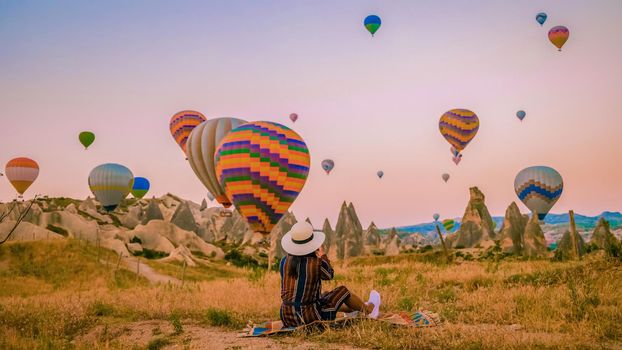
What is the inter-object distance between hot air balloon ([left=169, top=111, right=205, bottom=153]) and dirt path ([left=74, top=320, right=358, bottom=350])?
88.6ft

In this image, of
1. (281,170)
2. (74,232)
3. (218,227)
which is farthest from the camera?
(218,227)

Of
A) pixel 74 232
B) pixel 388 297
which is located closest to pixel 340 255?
pixel 74 232

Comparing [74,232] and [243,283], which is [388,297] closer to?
[243,283]

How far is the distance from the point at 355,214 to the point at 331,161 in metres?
22.6

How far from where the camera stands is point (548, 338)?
23.5ft

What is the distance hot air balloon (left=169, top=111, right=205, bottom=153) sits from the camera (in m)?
36.8

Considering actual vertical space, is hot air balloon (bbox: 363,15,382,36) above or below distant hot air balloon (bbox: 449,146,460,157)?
above

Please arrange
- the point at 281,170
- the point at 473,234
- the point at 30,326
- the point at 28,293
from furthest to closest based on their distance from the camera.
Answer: the point at 473,234 → the point at 28,293 → the point at 281,170 → the point at 30,326

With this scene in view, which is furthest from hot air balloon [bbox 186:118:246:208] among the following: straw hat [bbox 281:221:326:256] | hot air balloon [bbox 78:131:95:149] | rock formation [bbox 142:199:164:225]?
rock formation [bbox 142:199:164:225]

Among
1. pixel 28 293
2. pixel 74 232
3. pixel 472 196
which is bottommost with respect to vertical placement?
pixel 28 293

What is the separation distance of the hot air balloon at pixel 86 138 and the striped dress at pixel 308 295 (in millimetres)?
46243

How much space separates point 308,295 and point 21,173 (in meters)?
48.4

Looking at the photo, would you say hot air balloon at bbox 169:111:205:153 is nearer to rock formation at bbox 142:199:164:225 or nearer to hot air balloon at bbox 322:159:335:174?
hot air balloon at bbox 322:159:335:174

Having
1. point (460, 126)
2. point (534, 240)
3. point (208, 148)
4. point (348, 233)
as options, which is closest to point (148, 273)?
point (208, 148)
